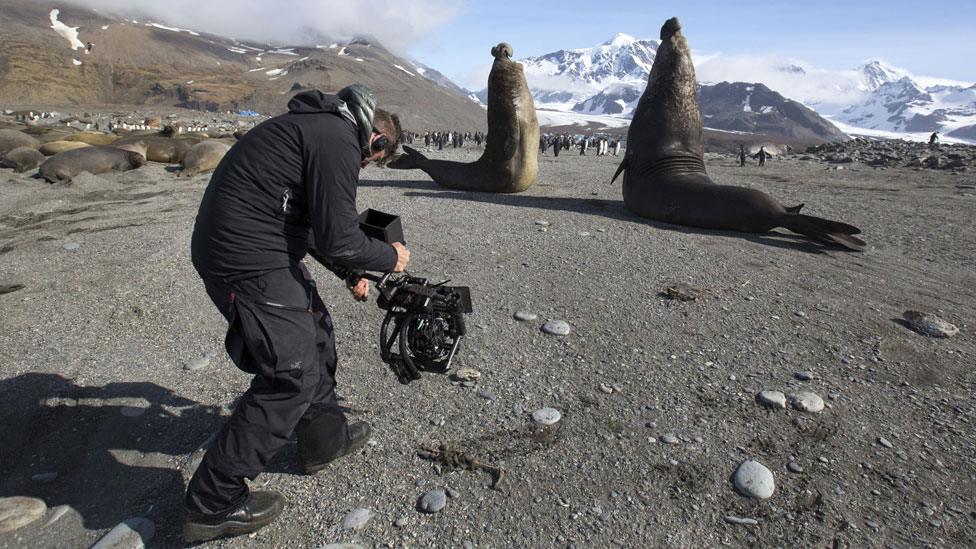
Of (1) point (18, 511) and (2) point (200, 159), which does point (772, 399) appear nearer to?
(1) point (18, 511)

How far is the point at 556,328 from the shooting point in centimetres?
407

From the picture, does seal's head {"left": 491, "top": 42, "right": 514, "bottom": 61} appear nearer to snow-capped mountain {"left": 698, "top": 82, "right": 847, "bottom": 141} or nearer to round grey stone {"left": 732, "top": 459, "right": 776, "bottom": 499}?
round grey stone {"left": 732, "top": 459, "right": 776, "bottom": 499}

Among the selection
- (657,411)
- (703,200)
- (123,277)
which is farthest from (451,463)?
(703,200)

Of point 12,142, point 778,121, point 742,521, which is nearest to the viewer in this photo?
point 742,521

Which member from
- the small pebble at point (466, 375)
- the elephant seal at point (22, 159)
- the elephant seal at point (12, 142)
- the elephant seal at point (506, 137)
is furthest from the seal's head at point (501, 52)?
the elephant seal at point (12, 142)

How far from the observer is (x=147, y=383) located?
3.34 meters

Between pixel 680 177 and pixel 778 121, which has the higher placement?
pixel 778 121

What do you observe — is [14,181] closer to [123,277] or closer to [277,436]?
[123,277]

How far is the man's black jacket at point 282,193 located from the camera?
2.11 m

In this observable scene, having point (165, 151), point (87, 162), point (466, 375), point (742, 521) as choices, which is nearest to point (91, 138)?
point (165, 151)

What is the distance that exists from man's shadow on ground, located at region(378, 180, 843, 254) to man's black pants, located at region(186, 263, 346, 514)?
5953 mm

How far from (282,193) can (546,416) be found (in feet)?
Result: 5.82

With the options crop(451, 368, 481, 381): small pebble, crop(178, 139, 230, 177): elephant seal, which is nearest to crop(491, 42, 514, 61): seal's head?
crop(178, 139, 230, 177): elephant seal

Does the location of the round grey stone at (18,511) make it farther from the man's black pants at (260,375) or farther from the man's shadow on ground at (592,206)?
the man's shadow on ground at (592,206)
